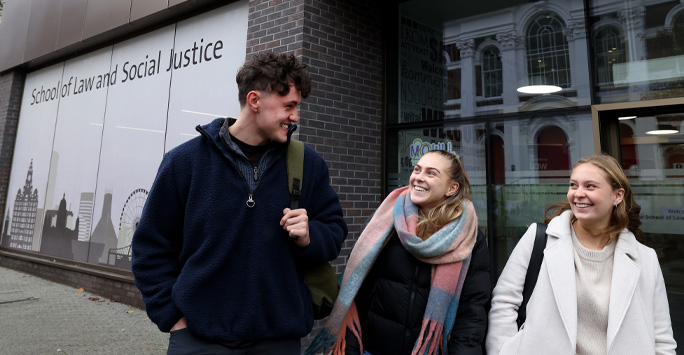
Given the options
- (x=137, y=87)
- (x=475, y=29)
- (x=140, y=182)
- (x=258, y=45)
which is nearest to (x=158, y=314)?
(x=258, y=45)

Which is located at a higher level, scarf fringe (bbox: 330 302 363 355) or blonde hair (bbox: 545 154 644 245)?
blonde hair (bbox: 545 154 644 245)

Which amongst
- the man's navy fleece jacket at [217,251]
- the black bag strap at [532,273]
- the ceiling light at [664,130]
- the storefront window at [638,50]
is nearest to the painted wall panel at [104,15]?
the man's navy fleece jacket at [217,251]

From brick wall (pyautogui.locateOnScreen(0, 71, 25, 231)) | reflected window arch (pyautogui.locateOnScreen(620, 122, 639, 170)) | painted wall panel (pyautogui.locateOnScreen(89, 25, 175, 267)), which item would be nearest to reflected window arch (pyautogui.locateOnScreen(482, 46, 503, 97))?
reflected window arch (pyautogui.locateOnScreen(620, 122, 639, 170))

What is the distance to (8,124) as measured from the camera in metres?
10.4

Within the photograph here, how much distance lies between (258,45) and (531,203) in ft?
12.4

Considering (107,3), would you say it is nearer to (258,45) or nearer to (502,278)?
(258,45)

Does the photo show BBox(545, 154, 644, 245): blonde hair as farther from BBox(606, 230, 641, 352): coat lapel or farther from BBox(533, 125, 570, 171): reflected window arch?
BBox(533, 125, 570, 171): reflected window arch

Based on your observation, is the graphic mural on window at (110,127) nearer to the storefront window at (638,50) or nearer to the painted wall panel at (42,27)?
the painted wall panel at (42,27)

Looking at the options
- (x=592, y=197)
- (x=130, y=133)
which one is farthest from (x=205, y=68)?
(x=592, y=197)

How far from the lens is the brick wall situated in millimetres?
10258

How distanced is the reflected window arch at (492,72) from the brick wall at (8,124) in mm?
10869

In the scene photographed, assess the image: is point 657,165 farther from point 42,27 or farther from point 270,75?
point 42,27

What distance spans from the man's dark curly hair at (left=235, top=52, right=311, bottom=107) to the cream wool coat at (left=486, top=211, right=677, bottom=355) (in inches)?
56.9

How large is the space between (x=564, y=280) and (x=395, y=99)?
4.22 meters
